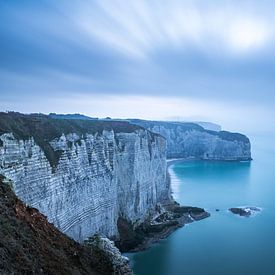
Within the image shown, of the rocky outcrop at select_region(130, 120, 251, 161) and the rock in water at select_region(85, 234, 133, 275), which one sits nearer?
the rock in water at select_region(85, 234, 133, 275)

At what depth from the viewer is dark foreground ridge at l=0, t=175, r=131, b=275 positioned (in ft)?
36.6

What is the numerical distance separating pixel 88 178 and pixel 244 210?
28.1m

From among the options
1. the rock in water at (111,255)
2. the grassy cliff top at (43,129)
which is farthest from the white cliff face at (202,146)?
the rock in water at (111,255)

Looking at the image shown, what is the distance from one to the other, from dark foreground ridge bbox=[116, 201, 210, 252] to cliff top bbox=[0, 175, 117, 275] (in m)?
21.6

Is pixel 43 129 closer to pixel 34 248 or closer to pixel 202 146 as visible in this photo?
pixel 34 248

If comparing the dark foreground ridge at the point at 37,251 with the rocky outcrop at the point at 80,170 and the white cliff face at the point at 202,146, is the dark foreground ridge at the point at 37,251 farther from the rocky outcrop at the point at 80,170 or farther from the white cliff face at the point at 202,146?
the white cliff face at the point at 202,146

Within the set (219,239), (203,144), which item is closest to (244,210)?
(219,239)

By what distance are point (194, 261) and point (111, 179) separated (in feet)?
35.6

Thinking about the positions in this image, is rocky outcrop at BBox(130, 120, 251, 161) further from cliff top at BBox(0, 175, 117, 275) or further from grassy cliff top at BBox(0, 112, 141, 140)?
cliff top at BBox(0, 175, 117, 275)

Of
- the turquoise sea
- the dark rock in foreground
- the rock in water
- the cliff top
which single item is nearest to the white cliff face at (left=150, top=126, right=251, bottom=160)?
the turquoise sea

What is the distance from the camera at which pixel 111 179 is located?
40375 mm

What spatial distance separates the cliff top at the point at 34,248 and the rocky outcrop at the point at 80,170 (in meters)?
8.69

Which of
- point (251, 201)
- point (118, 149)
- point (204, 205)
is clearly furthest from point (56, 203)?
point (251, 201)

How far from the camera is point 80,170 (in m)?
34.5
